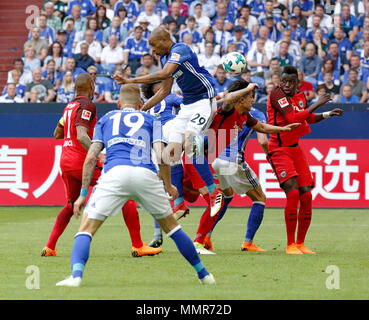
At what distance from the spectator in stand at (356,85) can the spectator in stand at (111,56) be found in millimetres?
5814

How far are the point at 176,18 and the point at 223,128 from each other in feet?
37.6

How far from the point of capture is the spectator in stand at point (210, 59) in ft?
68.7

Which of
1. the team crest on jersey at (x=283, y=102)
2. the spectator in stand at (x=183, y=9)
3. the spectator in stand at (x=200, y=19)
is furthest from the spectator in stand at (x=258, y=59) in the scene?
the team crest on jersey at (x=283, y=102)

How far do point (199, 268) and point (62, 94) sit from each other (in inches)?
525

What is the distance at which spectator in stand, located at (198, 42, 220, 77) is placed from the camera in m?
20.9

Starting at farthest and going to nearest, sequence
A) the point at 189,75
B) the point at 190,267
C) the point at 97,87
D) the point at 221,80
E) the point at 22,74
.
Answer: the point at 22,74 → the point at 97,87 → the point at 221,80 → the point at 189,75 → the point at 190,267

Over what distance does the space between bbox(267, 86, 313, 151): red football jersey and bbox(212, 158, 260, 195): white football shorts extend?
1.64ft

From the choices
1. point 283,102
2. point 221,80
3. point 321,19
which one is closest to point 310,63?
point 321,19

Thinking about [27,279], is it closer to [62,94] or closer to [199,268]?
[199,268]

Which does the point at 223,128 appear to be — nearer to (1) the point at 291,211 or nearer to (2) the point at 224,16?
(1) the point at 291,211

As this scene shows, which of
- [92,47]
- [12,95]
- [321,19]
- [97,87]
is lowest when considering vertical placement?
[12,95]

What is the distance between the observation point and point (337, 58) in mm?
20719

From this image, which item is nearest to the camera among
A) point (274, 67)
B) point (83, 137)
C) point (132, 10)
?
point (83, 137)

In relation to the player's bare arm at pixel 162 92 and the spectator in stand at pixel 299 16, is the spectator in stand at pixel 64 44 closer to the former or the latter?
the spectator in stand at pixel 299 16
